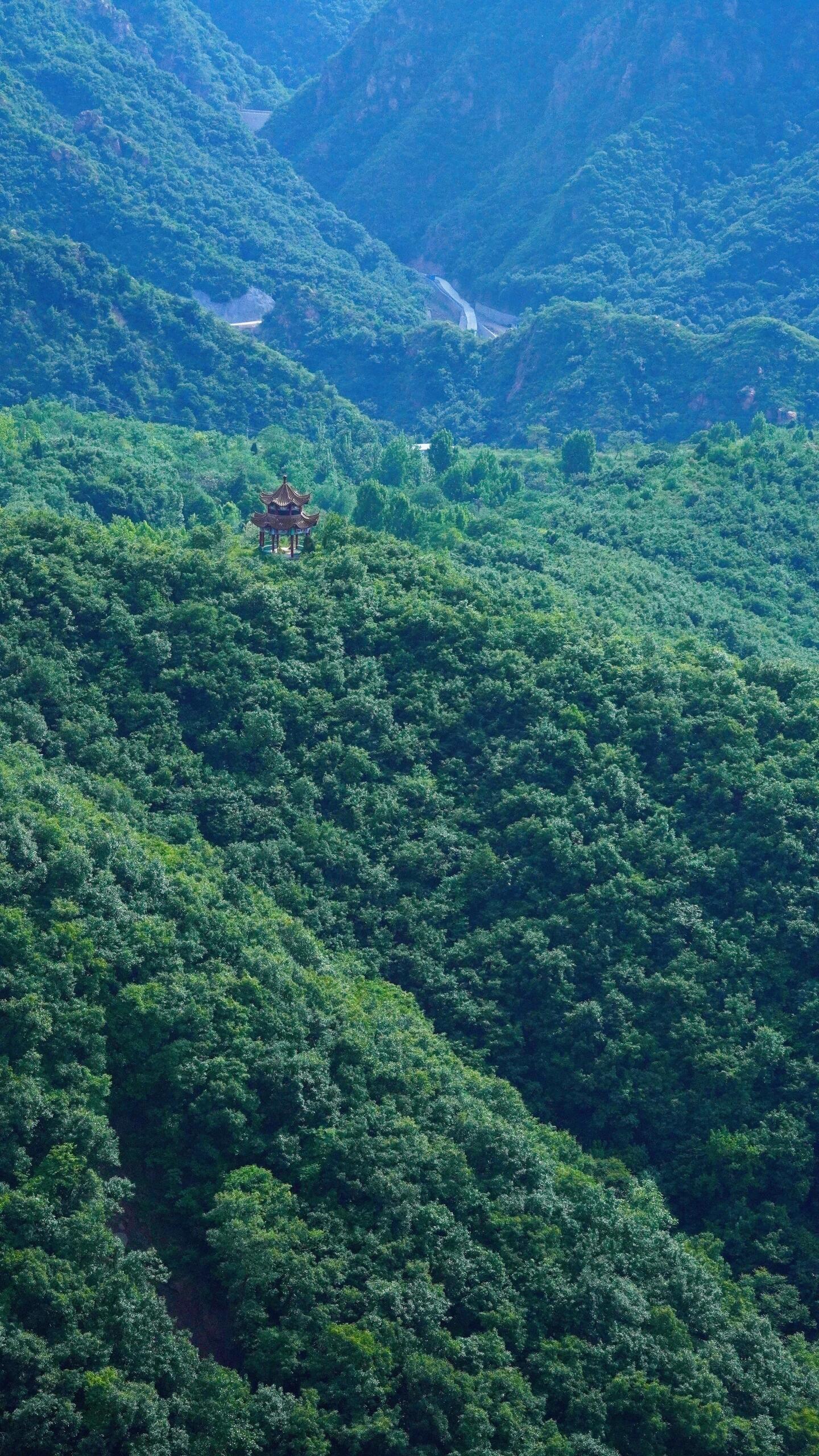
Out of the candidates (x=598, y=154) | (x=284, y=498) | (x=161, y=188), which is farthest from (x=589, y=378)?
(x=284, y=498)

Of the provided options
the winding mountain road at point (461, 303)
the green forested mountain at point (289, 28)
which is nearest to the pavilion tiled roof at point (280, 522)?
the winding mountain road at point (461, 303)

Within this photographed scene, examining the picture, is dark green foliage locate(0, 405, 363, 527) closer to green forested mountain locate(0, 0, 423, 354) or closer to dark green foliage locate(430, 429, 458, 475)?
dark green foliage locate(430, 429, 458, 475)

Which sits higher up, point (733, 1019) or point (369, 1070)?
point (733, 1019)

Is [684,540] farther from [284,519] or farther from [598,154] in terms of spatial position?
[598,154]

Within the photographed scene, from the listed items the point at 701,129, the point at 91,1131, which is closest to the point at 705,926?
the point at 91,1131

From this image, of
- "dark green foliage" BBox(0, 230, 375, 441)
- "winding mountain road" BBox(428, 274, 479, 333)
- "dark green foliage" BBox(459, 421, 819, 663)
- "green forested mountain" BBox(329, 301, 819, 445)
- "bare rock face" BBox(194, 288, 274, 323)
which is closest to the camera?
"dark green foliage" BBox(459, 421, 819, 663)

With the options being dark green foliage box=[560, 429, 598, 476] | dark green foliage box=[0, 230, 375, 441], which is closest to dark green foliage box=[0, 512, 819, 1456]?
dark green foliage box=[560, 429, 598, 476]

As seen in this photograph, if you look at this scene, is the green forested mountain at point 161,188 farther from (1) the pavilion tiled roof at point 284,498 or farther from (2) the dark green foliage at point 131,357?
(1) the pavilion tiled roof at point 284,498

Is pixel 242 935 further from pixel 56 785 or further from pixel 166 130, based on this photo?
pixel 166 130
